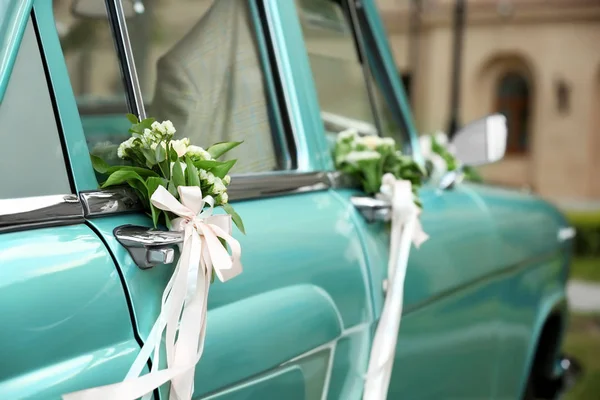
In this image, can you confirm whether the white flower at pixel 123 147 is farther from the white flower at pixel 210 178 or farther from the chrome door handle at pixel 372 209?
the chrome door handle at pixel 372 209

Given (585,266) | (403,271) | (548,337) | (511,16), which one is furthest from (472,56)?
(403,271)

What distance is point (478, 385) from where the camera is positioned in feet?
9.61

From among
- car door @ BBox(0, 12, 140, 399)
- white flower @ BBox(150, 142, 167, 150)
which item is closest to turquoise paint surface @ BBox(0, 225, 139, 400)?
car door @ BBox(0, 12, 140, 399)

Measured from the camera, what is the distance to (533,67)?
26.1m

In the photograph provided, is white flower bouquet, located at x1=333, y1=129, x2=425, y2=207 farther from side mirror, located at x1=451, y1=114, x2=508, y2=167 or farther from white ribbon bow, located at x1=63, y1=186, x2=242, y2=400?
white ribbon bow, located at x1=63, y1=186, x2=242, y2=400

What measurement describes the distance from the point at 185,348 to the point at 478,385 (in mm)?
1730

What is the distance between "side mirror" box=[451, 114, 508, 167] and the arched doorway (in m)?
24.5

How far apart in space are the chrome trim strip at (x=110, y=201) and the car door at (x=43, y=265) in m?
0.02

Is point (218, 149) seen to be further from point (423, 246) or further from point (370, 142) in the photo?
point (423, 246)

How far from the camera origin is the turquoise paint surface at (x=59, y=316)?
125 centimetres

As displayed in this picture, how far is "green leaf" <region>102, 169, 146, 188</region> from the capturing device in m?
1.50

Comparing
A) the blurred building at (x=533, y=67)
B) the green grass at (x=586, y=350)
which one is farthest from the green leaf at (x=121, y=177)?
the blurred building at (x=533, y=67)

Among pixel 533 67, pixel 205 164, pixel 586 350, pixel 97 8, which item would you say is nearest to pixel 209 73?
pixel 97 8

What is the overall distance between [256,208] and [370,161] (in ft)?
2.06
